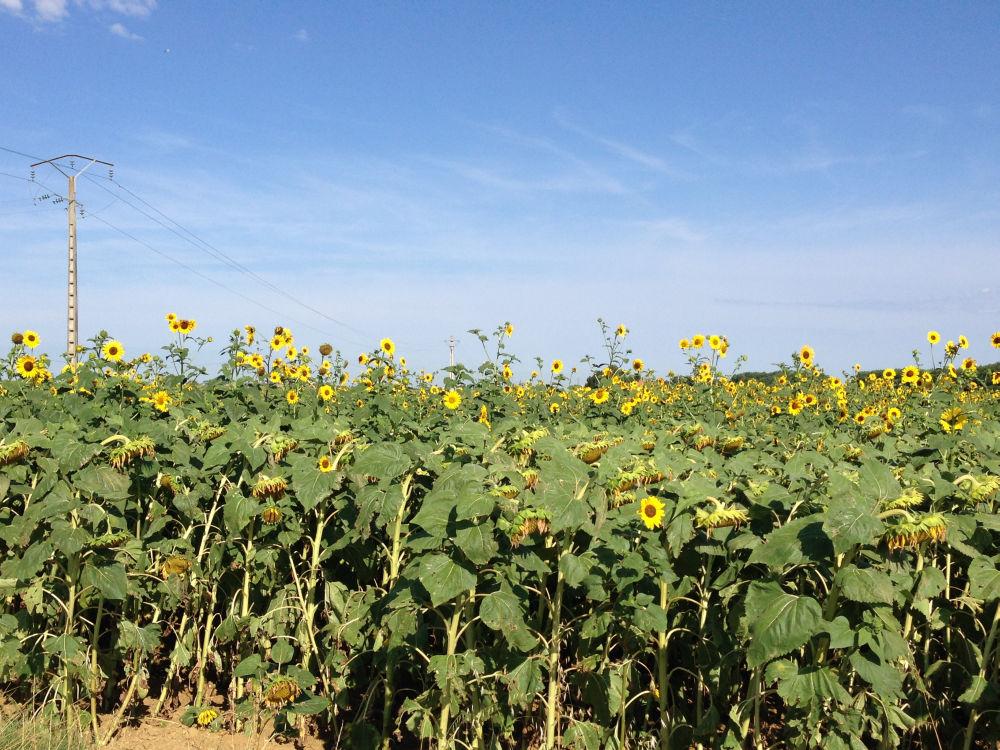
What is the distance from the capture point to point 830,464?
292cm

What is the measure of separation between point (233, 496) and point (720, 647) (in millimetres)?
1870

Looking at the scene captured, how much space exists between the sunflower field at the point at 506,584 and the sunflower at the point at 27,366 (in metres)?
3.13

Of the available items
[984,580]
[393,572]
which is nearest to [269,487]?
[393,572]

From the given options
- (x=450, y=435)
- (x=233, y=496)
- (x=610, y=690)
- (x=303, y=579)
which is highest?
(x=450, y=435)

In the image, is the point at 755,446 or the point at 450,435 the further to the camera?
the point at 755,446

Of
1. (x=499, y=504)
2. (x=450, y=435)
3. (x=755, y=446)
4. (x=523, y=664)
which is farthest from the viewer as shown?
(x=755, y=446)

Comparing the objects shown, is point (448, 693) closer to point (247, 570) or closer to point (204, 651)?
point (247, 570)

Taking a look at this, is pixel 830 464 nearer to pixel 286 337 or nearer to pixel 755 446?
pixel 755 446

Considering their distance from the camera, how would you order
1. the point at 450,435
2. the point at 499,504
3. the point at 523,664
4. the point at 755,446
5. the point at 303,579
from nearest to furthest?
1. the point at 499,504
2. the point at 523,664
3. the point at 450,435
4. the point at 303,579
5. the point at 755,446

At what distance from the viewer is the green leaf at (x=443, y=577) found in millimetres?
2395

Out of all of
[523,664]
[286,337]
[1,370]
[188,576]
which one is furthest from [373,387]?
[523,664]

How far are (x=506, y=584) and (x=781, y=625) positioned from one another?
0.84m

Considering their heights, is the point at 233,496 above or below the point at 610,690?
above

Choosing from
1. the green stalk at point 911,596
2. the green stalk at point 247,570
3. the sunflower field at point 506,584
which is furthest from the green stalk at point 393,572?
the green stalk at point 911,596
